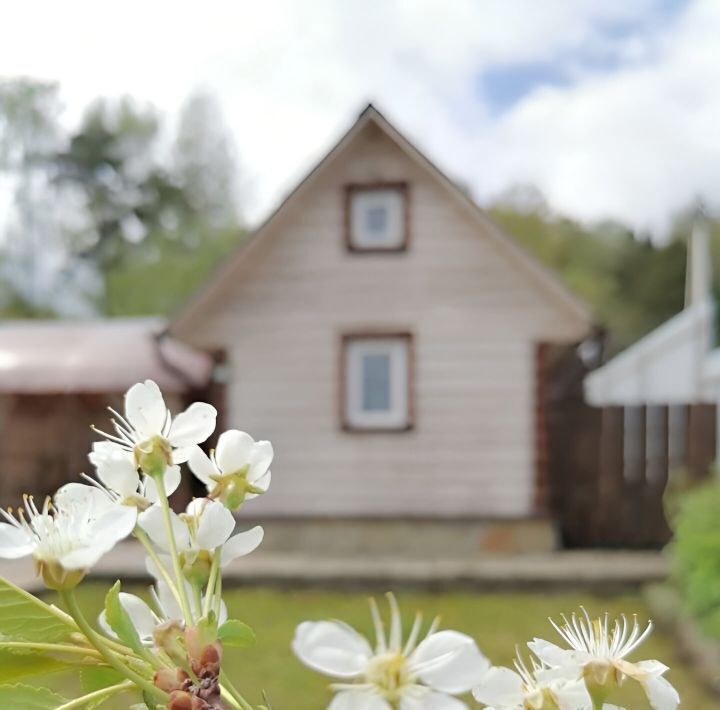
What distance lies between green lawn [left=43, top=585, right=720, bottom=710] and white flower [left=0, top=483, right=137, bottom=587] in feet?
15.8

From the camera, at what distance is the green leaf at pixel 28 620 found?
475 mm

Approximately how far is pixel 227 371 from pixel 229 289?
2.80 ft

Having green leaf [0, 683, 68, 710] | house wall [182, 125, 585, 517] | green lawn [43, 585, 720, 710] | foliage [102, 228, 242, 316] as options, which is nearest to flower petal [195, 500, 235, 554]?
green leaf [0, 683, 68, 710]

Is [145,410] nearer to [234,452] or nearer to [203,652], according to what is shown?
[234,452]

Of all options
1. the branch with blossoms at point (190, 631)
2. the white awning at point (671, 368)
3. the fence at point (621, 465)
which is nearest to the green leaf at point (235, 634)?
the branch with blossoms at point (190, 631)

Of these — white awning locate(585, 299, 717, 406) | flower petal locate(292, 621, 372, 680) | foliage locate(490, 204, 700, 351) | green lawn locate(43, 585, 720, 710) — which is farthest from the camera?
foliage locate(490, 204, 700, 351)

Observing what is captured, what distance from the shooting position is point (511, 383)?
9453mm

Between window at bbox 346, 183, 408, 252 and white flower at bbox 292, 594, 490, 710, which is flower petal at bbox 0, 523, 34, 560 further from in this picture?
window at bbox 346, 183, 408, 252

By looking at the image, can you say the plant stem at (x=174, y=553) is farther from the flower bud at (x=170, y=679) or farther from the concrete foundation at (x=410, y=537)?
the concrete foundation at (x=410, y=537)

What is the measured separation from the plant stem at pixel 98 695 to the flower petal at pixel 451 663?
16cm

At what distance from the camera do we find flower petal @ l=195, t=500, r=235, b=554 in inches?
20.2

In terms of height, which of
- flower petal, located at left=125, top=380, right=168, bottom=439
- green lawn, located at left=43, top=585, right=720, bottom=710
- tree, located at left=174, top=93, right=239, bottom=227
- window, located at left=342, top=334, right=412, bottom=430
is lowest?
green lawn, located at left=43, top=585, right=720, bottom=710

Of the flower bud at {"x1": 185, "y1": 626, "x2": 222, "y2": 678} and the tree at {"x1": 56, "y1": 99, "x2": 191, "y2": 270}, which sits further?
the tree at {"x1": 56, "y1": 99, "x2": 191, "y2": 270}

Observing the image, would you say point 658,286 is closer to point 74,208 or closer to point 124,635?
point 74,208
